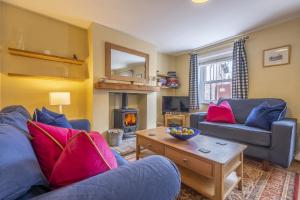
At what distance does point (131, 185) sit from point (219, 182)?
0.95 metres

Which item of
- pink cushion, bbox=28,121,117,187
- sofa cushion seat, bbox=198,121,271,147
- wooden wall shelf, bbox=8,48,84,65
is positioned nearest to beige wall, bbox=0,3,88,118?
wooden wall shelf, bbox=8,48,84,65

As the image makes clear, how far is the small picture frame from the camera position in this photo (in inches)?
99.8

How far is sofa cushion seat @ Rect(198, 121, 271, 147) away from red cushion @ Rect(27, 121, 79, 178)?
2.27 m

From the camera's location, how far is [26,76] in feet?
7.98

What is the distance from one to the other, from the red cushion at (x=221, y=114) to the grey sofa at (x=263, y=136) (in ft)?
0.51

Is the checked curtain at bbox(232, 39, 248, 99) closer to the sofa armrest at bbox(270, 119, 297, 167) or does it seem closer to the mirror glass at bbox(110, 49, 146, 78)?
the sofa armrest at bbox(270, 119, 297, 167)

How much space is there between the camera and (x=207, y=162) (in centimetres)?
124

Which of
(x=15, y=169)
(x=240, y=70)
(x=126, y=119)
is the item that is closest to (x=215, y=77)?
(x=240, y=70)

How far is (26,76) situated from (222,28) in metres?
3.56

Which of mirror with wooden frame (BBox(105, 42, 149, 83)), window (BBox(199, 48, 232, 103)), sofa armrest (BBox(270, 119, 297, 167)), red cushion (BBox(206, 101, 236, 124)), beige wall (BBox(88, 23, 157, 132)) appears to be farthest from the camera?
window (BBox(199, 48, 232, 103))

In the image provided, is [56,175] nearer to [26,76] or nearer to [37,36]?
[26,76]

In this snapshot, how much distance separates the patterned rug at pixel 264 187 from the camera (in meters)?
1.41

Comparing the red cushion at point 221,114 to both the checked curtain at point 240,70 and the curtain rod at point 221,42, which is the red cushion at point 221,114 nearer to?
the checked curtain at point 240,70

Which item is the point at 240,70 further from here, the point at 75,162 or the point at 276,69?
the point at 75,162
